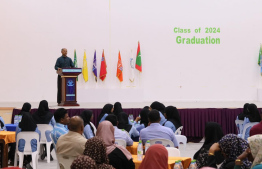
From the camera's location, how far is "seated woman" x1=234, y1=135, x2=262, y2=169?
370 cm

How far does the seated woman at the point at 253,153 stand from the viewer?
12.1ft

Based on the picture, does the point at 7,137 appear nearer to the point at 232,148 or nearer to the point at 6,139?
the point at 6,139

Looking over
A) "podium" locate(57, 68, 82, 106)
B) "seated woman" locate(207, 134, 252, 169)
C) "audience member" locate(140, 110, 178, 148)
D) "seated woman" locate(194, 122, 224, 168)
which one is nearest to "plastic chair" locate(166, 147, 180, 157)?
"audience member" locate(140, 110, 178, 148)

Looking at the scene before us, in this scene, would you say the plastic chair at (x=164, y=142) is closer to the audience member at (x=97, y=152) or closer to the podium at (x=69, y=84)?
the audience member at (x=97, y=152)

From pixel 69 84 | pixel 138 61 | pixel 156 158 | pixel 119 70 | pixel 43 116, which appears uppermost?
pixel 138 61

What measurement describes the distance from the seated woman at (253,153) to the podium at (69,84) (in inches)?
297

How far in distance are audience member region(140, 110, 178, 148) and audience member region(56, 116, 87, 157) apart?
5.18 ft

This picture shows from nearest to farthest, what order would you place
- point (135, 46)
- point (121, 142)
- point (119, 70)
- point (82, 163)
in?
1. point (82, 163)
2. point (121, 142)
3. point (119, 70)
4. point (135, 46)

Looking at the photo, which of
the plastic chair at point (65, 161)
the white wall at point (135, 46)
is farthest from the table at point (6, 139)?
the white wall at point (135, 46)

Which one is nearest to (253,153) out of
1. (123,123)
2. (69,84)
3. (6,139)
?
(123,123)

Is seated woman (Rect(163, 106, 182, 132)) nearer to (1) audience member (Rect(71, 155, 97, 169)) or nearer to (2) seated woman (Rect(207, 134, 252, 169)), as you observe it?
(2) seated woman (Rect(207, 134, 252, 169))

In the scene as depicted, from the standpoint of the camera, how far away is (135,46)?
51.2 feet

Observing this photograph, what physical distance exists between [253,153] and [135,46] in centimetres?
1199

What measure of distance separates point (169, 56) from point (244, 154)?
39.5 feet
